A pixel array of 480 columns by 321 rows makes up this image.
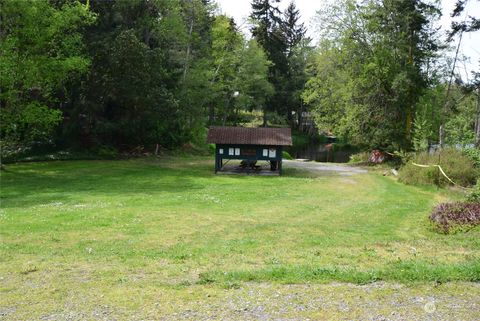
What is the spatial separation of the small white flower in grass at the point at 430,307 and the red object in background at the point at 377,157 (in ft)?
111

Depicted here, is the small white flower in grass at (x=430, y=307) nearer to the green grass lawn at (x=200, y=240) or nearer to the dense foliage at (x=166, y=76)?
the green grass lawn at (x=200, y=240)

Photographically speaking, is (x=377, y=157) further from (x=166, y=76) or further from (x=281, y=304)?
(x=281, y=304)

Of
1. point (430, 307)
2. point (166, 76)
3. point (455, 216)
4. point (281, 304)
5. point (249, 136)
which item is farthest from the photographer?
point (166, 76)

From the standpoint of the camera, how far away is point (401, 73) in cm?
3578

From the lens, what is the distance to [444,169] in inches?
1036

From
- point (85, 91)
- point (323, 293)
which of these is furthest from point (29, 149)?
point (323, 293)

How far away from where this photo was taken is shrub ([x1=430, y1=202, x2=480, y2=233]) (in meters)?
14.3

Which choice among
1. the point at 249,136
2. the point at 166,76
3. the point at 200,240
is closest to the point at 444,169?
the point at 249,136

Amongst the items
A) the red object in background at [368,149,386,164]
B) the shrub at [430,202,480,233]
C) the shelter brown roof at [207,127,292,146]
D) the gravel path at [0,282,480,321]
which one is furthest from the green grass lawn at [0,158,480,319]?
the red object in background at [368,149,386,164]

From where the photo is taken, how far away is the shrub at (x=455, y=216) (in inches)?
563

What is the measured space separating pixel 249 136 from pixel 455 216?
17571 millimetres

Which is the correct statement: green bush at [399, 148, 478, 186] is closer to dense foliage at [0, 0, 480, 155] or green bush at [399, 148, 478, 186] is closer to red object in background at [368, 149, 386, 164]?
dense foliage at [0, 0, 480, 155]

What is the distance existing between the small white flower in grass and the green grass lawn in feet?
3.72

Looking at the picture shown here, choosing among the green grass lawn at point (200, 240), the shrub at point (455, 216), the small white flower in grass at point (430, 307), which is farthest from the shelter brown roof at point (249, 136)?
the small white flower in grass at point (430, 307)
